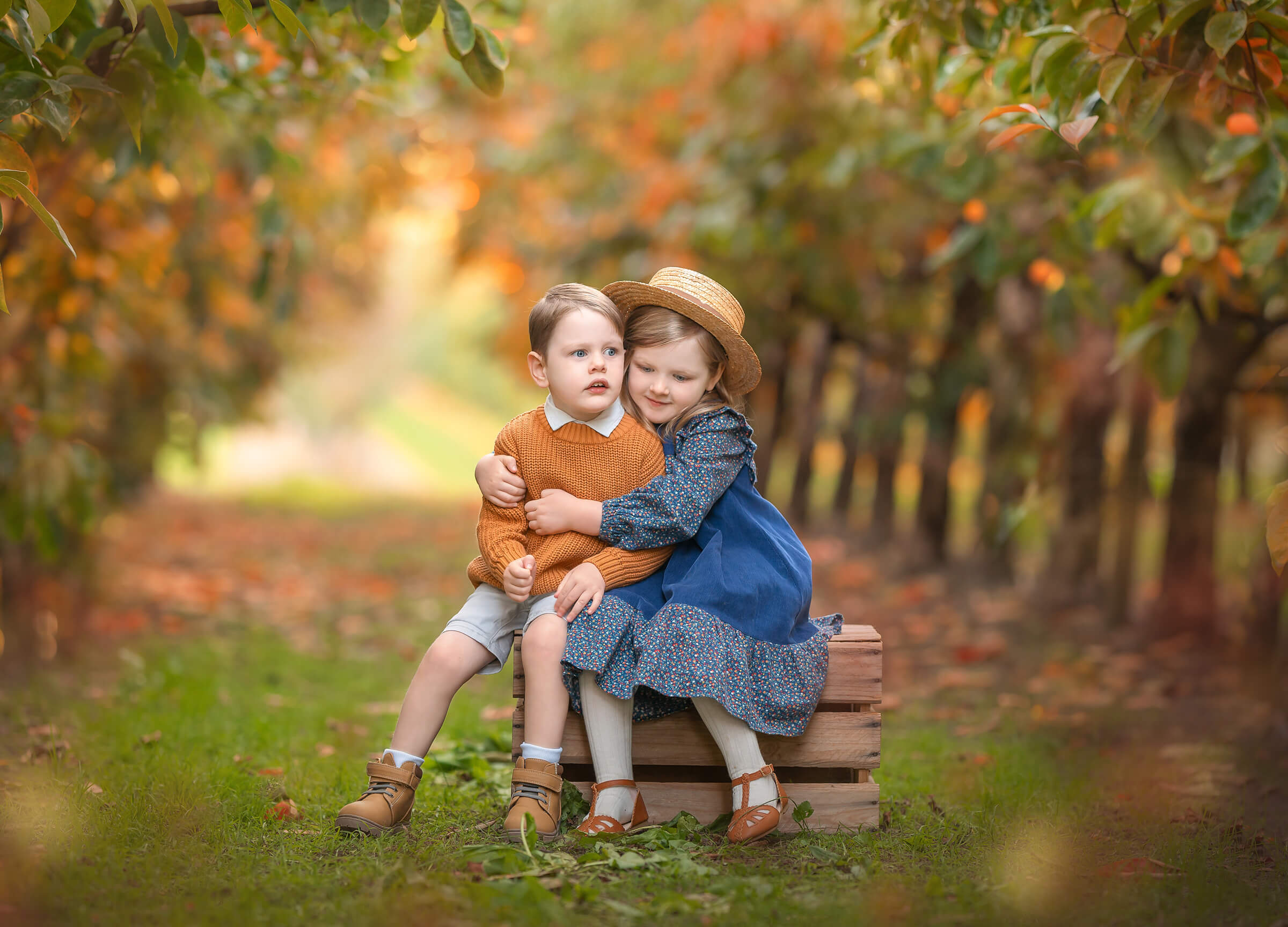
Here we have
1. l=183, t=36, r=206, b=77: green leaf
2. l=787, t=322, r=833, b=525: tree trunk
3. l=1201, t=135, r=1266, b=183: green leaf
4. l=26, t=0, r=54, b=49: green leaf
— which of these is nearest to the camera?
l=26, t=0, r=54, b=49: green leaf

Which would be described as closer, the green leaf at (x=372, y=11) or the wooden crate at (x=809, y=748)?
the green leaf at (x=372, y=11)

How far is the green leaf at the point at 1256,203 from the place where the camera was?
11.4 feet

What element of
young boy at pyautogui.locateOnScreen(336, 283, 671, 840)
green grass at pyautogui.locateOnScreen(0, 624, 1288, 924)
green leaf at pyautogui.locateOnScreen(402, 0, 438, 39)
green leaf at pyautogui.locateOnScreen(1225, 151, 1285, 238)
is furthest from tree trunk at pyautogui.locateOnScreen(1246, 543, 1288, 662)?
green leaf at pyautogui.locateOnScreen(402, 0, 438, 39)

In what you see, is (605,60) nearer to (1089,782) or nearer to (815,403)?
(815,403)

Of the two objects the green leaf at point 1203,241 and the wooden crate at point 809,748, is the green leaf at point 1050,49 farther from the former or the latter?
the wooden crate at point 809,748

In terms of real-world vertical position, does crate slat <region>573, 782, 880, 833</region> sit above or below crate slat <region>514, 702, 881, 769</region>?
below

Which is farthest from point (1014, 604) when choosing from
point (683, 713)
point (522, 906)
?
point (522, 906)

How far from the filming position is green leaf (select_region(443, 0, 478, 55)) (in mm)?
3090

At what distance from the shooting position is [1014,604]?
8.55 m

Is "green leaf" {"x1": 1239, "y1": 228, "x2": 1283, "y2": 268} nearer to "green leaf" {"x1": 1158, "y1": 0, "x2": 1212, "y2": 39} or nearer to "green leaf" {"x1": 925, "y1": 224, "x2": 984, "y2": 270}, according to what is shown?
"green leaf" {"x1": 925, "y1": 224, "x2": 984, "y2": 270}

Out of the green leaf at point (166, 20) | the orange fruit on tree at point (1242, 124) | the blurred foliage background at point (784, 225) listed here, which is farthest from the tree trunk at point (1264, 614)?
the green leaf at point (166, 20)

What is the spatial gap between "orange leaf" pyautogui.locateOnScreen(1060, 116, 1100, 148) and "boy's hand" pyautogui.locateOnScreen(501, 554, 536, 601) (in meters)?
1.60

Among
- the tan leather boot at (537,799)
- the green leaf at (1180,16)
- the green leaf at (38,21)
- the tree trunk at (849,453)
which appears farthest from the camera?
the tree trunk at (849,453)

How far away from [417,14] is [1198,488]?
5389 mm
